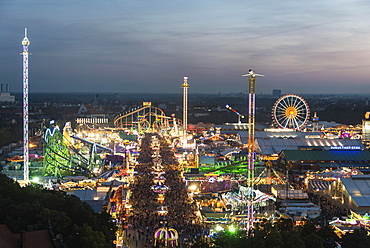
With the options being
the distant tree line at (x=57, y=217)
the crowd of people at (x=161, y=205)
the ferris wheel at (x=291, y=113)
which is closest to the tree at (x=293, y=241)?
the crowd of people at (x=161, y=205)

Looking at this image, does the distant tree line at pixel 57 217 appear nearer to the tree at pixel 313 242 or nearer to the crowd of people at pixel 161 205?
the crowd of people at pixel 161 205

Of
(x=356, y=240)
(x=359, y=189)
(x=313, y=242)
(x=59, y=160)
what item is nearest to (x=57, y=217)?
(x=313, y=242)

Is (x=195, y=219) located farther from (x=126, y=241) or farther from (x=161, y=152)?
(x=161, y=152)

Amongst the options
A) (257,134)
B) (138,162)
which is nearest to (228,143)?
(257,134)

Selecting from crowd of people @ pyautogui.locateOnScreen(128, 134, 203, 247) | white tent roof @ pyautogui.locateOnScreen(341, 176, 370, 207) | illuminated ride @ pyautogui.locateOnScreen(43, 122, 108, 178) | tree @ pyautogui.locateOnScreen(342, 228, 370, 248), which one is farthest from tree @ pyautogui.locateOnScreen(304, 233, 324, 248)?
illuminated ride @ pyautogui.locateOnScreen(43, 122, 108, 178)

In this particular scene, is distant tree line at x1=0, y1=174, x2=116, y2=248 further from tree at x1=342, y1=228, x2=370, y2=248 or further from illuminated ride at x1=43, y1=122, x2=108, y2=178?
illuminated ride at x1=43, y1=122, x2=108, y2=178

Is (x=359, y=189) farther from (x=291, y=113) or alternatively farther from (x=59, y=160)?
(x=291, y=113)
